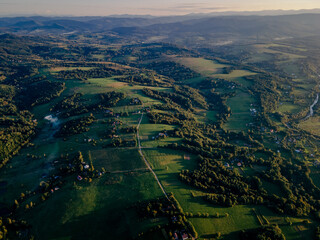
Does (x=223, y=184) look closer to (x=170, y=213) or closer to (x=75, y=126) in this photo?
(x=170, y=213)

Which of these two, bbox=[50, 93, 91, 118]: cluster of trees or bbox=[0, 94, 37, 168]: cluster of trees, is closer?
bbox=[0, 94, 37, 168]: cluster of trees

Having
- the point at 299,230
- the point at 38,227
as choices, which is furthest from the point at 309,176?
the point at 38,227

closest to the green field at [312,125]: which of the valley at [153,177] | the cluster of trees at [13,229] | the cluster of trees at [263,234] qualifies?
the valley at [153,177]

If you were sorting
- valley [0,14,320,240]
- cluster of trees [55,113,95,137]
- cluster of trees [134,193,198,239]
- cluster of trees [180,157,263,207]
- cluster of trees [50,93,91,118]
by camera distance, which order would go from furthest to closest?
1. cluster of trees [50,93,91,118]
2. cluster of trees [55,113,95,137]
3. cluster of trees [180,157,263,207]
4. valley [0,14,320,240]
5. cluster of trees [134,193,198,239]

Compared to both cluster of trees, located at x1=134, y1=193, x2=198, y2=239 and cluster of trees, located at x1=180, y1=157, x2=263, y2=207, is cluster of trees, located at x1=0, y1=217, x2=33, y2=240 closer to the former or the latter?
cluster of trees, located at x1=134, y1=193, x2=198, y2=239

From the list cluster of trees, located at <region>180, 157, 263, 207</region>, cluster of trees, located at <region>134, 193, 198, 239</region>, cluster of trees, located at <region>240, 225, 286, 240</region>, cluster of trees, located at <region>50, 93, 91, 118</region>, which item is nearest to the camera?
cluster of trees, located at <region>134, 193, 198, 239</region>

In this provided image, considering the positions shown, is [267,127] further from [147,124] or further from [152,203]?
[152,203]

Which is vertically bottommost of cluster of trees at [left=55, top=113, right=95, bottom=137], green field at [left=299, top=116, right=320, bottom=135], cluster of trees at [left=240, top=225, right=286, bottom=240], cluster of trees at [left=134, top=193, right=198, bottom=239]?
cluster of trees at [left=240, top=225, right=286, bottom=240]

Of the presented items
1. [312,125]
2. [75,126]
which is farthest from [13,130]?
[312,125]

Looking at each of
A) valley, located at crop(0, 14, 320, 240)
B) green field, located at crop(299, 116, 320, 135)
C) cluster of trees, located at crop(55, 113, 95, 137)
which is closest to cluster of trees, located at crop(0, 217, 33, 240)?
valley, located at crop(0, 14, 320, 240)
